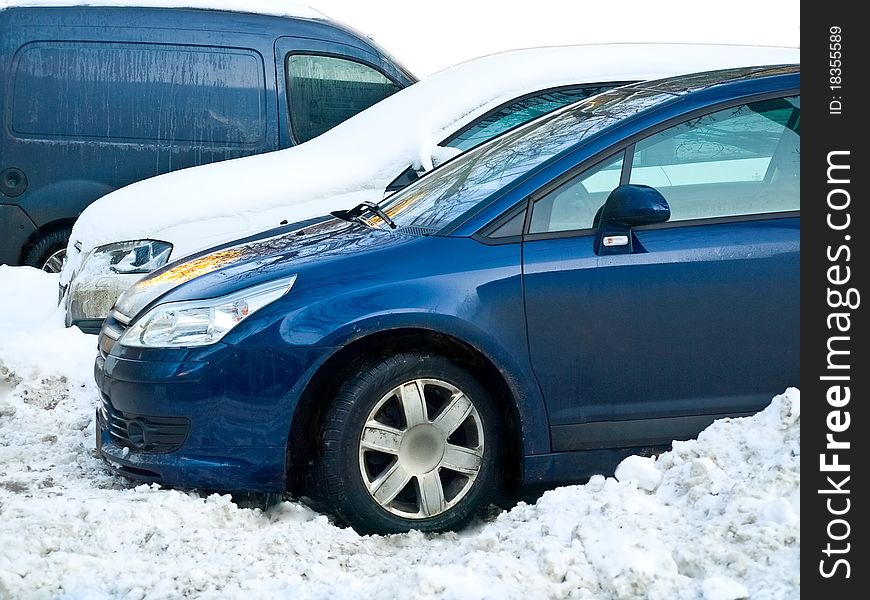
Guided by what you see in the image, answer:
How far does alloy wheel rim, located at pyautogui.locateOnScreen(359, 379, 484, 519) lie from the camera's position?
398cm

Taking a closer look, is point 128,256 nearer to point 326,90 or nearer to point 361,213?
point 361,213

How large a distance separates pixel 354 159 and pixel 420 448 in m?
2.95

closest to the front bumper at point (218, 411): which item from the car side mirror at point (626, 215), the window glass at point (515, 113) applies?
the car side mirror at point (626, 215)

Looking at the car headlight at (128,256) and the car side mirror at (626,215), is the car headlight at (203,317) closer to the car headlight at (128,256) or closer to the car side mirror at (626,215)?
the car side mirror at (626,215)

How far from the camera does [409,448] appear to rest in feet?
13.1

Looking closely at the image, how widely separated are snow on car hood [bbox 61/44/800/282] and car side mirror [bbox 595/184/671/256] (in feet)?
7.87

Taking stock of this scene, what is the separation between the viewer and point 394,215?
4.77 meters

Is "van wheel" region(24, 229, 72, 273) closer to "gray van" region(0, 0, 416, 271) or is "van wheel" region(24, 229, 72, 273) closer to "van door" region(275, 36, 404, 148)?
"gray van" region(0, 0, 416, 271)

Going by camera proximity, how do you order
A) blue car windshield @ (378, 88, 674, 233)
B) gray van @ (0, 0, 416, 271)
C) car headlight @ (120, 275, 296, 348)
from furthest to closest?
gray van @ (0, 0, 416, 271) → blue car windshield @ (378, 88, 674, 233) → car headlight @ (120, 275, 296, 348)

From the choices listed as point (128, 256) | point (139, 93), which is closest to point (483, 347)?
point (128, 256)

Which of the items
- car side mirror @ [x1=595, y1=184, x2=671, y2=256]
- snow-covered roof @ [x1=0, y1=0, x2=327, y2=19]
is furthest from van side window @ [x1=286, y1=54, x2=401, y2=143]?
car side mirror @ [x1=595, y1=184, x2=671, y2=256]
